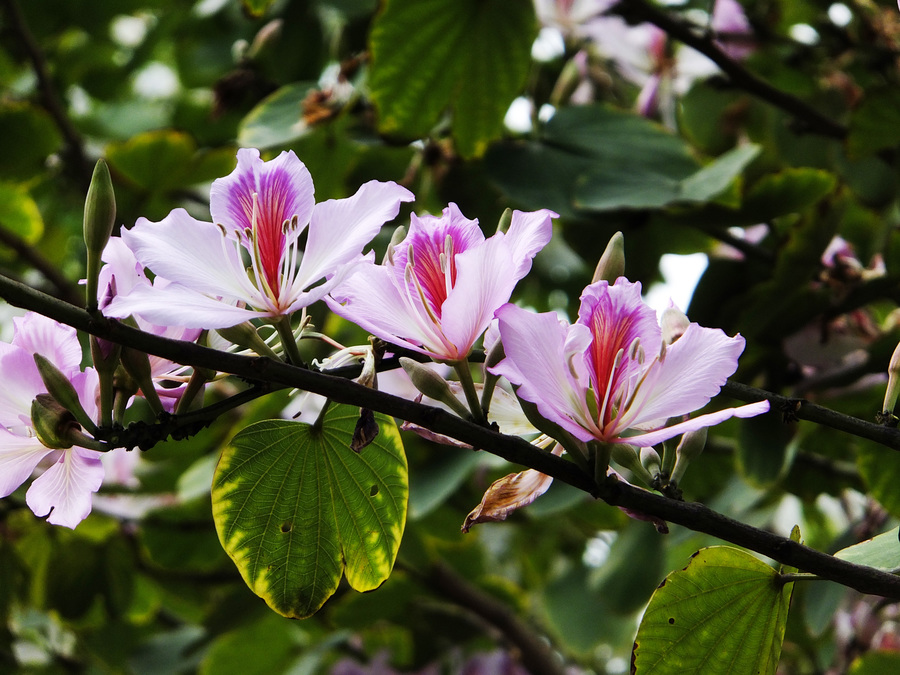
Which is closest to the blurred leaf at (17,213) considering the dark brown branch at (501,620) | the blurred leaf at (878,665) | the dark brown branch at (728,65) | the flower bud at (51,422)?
the dark brown branch at (501,620)

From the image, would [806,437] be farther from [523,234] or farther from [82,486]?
[82,486]

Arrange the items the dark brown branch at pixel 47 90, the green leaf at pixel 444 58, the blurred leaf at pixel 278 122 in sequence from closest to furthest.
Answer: the green leaf at pixel 444 58 → the blurred leaf at pixel 278 122 → the dark brown branch at pixel 47 90

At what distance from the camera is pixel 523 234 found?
57cm

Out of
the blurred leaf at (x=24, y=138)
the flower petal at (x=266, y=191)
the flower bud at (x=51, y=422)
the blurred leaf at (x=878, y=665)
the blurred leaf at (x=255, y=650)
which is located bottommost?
the blurred leaf at (x=255, y=650)

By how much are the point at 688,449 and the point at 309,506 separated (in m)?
0.28

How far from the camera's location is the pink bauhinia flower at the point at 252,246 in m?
0.53

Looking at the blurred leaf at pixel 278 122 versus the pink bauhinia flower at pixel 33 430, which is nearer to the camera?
the pink bauhinia flower at pixel 33 430

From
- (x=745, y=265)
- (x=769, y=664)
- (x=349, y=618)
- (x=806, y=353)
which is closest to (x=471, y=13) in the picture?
(x=745, y=265)

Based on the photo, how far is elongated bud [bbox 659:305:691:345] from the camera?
2.04 ft

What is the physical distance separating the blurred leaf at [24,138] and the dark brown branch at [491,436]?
1.26m

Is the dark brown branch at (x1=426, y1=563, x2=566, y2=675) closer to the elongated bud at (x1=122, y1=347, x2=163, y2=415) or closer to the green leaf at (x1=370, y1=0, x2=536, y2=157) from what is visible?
the green leaf at (x1=370, y1=0, x2=536, y2=157)

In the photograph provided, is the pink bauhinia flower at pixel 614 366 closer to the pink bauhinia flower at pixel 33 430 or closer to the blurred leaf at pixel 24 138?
the pink bauhinia flower at pixel 33 430

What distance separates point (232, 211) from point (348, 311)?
0.13 meters

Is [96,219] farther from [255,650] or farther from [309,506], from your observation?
[255,650]
